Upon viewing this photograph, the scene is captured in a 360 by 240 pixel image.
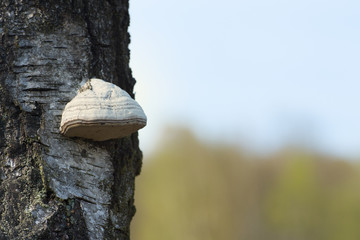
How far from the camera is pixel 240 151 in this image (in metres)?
38.0

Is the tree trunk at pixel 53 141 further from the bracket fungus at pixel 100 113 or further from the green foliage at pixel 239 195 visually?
the green foliage at pixel 239 195

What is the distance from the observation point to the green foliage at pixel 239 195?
105ft

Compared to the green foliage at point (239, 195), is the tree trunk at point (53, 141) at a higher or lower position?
higher

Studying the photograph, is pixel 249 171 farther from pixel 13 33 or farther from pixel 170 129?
pixel 13 33

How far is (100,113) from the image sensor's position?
2061mm

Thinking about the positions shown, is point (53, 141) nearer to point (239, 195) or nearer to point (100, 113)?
point (100, 113)

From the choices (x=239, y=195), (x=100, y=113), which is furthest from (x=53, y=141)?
(x=239, y=195)

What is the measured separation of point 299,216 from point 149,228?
35.1 feet

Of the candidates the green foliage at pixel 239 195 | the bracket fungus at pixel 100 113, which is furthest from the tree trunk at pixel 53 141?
the green foliage at pixel 239 195

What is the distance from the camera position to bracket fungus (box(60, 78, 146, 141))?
206cm

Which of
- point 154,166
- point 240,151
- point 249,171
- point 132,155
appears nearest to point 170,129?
point 154,166

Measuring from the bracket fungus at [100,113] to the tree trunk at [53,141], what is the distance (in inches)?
3.6

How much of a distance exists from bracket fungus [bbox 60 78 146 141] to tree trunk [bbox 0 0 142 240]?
0.30 feet

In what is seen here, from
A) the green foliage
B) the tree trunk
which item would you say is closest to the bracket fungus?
the tree trunk
